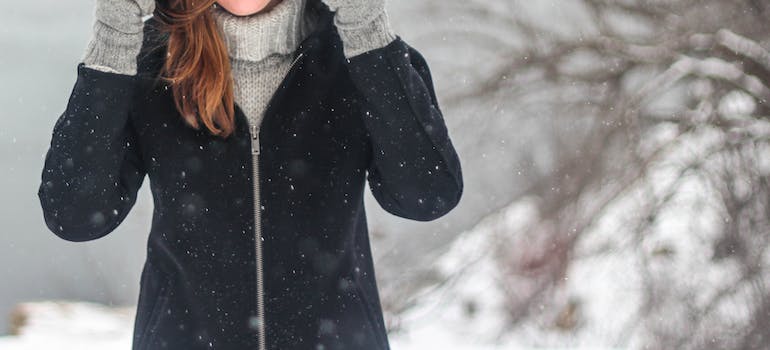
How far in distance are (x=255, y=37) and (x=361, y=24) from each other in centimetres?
17

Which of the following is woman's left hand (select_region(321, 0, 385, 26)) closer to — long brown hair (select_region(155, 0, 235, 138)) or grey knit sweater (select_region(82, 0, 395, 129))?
grey knit sweater (select_region(82, 0, 395, 129))

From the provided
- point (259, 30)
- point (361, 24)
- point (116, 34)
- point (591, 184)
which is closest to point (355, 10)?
point (361, 24)

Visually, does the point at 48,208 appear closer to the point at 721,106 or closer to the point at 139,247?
the point at 721,106

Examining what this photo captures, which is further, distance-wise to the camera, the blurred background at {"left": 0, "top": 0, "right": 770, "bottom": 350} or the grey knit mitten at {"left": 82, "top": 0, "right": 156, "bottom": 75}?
the blurred background at {"left": 0, "top": 0, "right": 770, "bottom": 350}

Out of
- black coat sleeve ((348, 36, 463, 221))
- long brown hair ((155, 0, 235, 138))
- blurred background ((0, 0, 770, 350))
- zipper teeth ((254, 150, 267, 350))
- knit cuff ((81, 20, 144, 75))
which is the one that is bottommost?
blurred background ((0, 0, 770, 350))

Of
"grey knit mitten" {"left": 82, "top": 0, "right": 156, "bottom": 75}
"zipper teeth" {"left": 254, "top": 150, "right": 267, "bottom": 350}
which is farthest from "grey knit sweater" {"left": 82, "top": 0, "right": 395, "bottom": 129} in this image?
"zipper teeth" {"left": 254, "top": 150, "right": 267, "bottom": 350}

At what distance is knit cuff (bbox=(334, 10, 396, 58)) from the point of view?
44.8 inches

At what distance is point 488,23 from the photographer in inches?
156

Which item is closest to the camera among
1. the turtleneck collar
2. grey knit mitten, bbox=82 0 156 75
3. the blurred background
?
grey knit mitten, bbox=82 0 156 75

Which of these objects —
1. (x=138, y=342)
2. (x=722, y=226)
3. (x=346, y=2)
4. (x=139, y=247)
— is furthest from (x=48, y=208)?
(x=139, y=247)

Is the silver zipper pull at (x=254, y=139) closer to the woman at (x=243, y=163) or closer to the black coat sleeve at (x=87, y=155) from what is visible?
the woman at (x=243, y=163)

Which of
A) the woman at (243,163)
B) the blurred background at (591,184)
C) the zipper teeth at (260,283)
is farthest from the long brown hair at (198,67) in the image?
the blurred background at (591,184)

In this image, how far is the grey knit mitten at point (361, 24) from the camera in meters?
1.12

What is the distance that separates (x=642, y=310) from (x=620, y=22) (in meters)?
1.25
